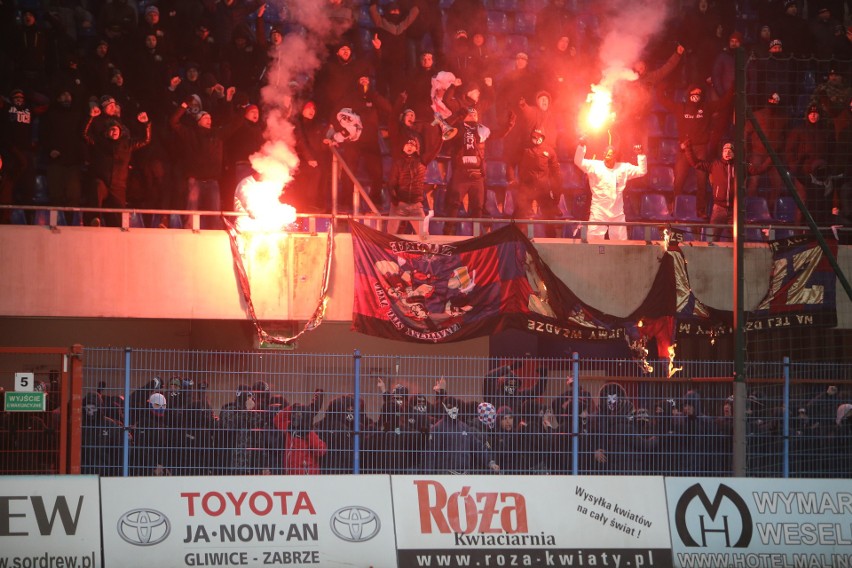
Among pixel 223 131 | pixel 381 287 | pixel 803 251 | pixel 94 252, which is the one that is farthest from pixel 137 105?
pixel 803 251

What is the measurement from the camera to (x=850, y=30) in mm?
19016

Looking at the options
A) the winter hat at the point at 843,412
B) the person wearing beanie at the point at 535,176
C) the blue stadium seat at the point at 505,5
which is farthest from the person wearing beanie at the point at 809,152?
the blue stadium seat at the point at 505,5

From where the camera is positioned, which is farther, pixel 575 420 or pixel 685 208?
pixel 685 208

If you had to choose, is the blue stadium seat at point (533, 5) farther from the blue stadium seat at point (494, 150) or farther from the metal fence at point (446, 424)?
the metal fence at point (446, 424)

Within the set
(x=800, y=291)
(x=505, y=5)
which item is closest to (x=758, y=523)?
(x=800, y=291)

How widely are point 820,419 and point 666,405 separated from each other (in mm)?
1864

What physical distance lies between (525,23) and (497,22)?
20.8 inches

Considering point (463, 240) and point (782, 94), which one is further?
point (782, 94)

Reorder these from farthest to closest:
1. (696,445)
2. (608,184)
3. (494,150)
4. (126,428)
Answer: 1. (494,150)
2. (608,184)
3. (696,445)
4. (126,428)

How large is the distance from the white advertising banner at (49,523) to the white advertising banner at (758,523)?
557cm

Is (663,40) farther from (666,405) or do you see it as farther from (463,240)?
(666,405)

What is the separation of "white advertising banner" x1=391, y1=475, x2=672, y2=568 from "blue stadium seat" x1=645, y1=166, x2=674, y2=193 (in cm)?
951

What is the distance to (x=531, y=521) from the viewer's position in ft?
35.4

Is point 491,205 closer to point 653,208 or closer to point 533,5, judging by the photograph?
point 653,208
